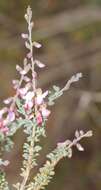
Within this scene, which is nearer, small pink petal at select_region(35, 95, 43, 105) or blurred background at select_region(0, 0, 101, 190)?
small pink petal at select_region(35, 95, 43, 105)

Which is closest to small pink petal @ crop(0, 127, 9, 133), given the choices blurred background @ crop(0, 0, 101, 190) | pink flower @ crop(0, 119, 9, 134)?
pink flower @ crop(0, 119, 9, 134)

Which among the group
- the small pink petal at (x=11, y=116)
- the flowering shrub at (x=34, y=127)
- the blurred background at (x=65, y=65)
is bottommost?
the flowering shrub at (x=34, y=127)

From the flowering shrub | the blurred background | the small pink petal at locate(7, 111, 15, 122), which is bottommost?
the flowering shrub

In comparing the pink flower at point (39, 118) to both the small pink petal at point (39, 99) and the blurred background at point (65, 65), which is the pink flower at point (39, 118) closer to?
the small pink petal at point (39, 99)

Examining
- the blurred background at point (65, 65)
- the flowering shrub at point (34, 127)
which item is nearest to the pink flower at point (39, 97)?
the flowering shrub at point (34, 127)

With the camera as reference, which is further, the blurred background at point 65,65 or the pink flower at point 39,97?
the blurred background at point 65,65

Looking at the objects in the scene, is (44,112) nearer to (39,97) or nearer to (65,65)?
(39,97)

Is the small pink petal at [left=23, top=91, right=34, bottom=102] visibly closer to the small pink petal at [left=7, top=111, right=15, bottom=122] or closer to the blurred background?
the small pink petal at [left=7, top=111, right=15, bottom=122]

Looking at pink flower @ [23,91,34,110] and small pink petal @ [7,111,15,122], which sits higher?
small pink petal @ [7,111,15,122]
